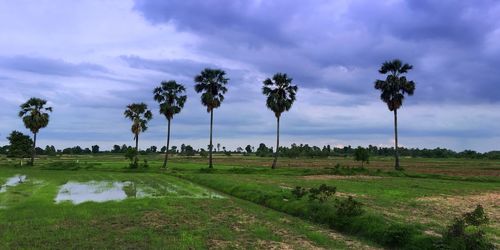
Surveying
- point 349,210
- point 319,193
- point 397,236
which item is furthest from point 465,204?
point 397,236

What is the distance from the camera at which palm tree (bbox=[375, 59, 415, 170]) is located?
71312 millimetres

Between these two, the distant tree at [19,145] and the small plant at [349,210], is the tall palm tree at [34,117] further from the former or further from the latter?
the small plant at [349,210]

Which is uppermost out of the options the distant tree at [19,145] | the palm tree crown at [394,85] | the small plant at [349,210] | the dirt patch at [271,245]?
the palm tree crown at [394,85]

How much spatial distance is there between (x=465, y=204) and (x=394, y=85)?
47.4 meters

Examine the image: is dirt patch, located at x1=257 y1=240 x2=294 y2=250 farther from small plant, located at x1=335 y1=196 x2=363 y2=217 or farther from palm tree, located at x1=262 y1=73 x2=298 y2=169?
palm tree, located at x1=262 y1=73 x2=298 y2=169

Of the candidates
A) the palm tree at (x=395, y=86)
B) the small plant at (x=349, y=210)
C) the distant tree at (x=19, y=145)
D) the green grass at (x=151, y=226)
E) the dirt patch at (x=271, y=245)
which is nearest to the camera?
the dirt patch at (x=271, y=245)

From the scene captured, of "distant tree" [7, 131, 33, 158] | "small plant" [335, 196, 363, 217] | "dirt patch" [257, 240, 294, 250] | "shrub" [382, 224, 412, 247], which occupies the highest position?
"distant tree" [7, 131, 33, 158]

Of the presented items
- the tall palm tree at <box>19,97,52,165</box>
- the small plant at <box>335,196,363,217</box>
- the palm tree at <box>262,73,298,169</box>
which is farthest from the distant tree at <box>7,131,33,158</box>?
the small plant at <box>335,196,363,217</box>

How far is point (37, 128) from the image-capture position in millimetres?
84188

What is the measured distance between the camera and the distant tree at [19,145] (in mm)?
92625

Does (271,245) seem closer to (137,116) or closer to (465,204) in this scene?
(465,204)

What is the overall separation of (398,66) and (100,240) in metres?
64.8

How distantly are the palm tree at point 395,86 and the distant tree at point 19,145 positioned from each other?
69.0m

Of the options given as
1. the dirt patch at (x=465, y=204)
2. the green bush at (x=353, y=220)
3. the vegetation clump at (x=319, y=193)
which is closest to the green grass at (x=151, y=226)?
the green bush at (x=353, y=220)
